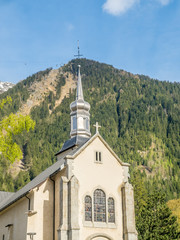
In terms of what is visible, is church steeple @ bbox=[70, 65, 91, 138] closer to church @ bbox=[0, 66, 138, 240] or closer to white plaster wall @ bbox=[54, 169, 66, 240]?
church @ bbox=[0, 66, 138, 240]

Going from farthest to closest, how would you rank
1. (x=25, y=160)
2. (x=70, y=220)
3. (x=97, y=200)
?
1. (x=25, y=160)
2. (x=97, y=200)
3. (x=70, y=220)

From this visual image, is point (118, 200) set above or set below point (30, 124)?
below

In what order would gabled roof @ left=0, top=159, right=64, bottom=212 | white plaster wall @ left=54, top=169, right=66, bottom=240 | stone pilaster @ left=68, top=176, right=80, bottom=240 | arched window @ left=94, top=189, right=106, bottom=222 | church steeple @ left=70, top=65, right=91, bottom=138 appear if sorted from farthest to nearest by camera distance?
church steeple @ left=70, top=65, right=91, bottom=138 < gabled roof @ left=0, top=159, right=64, bottom=212 < arched window @ left=94, top=189, right=106, bottom=222 < white plaster wall @ left=54, top=169, right=66, bottom=240 < stone pilaster @ left=68, top=176, right=80, bottom=240

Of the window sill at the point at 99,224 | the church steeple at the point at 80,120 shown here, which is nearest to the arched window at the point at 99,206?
the window sill at the point at 99,224

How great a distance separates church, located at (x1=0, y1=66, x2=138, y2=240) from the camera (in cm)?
3000

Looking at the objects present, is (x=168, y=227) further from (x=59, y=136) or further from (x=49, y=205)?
(x=59, y=136)

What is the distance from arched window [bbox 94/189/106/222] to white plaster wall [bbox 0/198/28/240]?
6233mm

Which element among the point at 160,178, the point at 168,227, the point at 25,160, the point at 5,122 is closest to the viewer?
the point at 5,122

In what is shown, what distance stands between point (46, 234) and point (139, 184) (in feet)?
95.3

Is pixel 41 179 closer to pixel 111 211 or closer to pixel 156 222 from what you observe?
pixel 111 211

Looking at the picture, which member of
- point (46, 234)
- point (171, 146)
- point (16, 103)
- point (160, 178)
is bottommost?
point (46, 234)

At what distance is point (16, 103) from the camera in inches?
7564

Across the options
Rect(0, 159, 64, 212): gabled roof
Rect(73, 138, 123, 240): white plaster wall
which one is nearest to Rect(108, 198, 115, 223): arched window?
Rect(73, 138, 123, 240): white plaster wall

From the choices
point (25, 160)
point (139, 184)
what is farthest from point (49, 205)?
point (25, 160)
